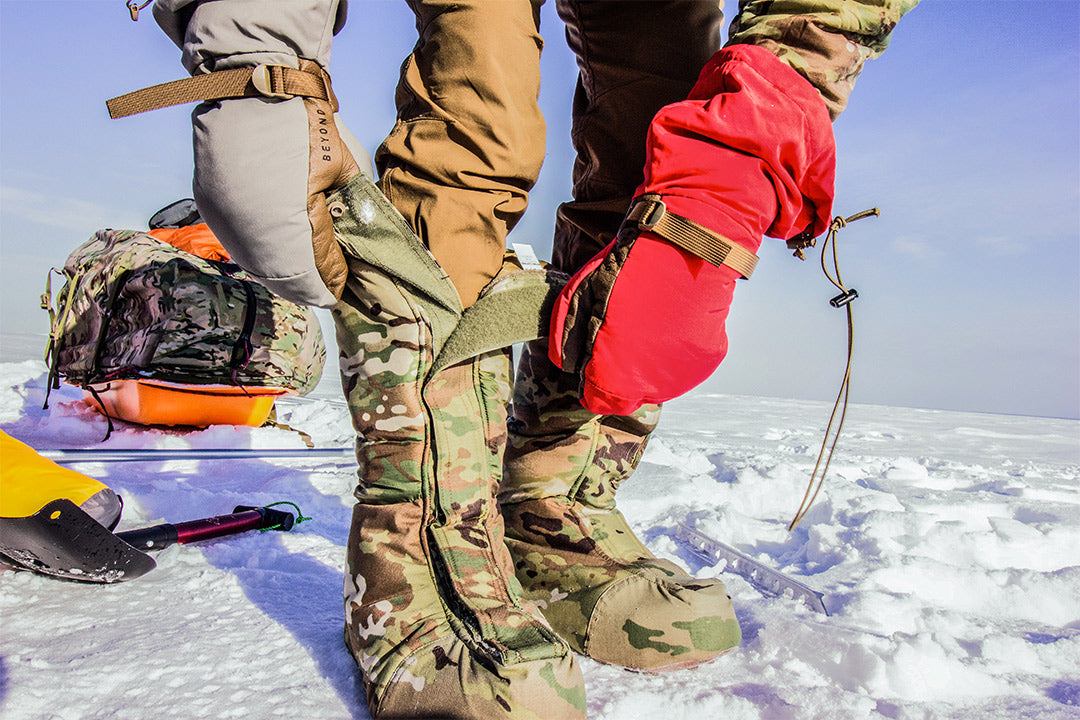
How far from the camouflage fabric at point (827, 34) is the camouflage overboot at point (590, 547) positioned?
1.73 ft

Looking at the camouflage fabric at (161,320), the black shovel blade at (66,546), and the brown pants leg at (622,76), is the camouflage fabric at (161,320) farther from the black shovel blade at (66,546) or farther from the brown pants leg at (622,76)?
the brown pants leg at (622,76)

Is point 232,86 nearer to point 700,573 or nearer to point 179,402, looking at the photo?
point 700,573

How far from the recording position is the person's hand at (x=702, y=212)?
0.71 m

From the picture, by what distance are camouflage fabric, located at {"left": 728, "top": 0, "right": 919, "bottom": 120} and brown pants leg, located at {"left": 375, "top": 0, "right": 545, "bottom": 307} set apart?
30cm

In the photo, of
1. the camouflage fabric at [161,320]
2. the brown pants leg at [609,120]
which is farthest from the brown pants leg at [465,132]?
the camouflage fabric at [161,320]

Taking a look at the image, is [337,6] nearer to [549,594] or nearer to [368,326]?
[368,326]

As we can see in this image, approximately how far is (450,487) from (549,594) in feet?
0.85

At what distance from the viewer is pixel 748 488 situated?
1922 millimetres

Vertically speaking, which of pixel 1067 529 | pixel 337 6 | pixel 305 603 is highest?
pixel 337 6

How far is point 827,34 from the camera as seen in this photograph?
75 centimetres

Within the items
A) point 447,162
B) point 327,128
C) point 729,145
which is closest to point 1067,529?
point 729,145

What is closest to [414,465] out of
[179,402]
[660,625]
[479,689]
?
[479,689]

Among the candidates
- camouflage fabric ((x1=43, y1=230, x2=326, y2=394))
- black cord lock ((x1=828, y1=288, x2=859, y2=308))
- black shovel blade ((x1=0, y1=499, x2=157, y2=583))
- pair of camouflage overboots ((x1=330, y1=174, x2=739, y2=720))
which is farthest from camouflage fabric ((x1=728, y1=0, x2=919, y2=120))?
camouflage fabric ((x1=43, y1=230, x2=326, y2=394))

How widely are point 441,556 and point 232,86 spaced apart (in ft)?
1.90
